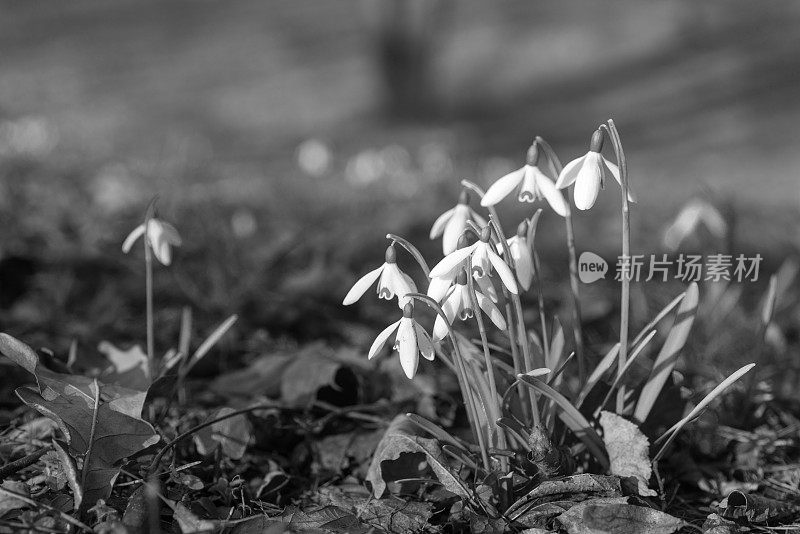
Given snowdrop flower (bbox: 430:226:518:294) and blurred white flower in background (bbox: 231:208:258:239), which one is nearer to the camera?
snowdrop flower (bbox: 430:226:518:294)

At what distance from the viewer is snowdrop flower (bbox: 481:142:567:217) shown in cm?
147

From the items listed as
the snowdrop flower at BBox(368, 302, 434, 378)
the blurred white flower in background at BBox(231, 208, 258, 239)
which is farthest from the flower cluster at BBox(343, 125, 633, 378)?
the blurred white flower in background at BBox(231, 208, 258, 239)

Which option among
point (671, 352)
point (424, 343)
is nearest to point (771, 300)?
point (671, 352)

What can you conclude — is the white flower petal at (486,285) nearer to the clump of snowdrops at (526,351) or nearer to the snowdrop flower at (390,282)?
the clump of snowdrops at (526,351)

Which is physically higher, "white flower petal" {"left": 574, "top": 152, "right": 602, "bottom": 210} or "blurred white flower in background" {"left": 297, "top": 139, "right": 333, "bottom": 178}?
"white flower petal" {"left": 574, "top": 152, "right": 602, "bottom": 210}

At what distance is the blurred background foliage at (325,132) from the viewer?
2.88 m

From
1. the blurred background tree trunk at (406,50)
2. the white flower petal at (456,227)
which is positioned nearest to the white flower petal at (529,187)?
the white flower petal at (456,227)

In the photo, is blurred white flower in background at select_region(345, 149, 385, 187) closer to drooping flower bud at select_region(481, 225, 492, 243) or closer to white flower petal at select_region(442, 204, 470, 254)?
white flower petal at select_region(442, 204, 470, 254)

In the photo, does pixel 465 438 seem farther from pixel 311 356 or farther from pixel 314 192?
pixel 314 192

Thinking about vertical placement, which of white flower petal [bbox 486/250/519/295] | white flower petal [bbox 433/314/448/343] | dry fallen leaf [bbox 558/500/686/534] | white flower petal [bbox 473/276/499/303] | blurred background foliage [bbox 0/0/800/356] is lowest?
blurred background foliage [bbox 0/0/800/356]

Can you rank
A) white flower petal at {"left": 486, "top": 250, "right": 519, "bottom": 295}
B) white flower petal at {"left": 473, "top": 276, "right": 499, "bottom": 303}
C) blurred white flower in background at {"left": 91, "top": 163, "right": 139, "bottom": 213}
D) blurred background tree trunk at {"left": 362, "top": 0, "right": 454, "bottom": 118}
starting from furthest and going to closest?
1. blurred background tree trunk at {"left": 362, "top": 0, "right": 454, "bottom": 118}
2. blurred white flower in background at {"left": 91, "top": 163, "right": 139, "bottom": 213}
3. white flower petal at {"left": 473, "top": 276, "right": 499, "bottom": 303}
4. white flower petal at {"left": 486, "top": 250, "right": 519, "bottom": 295}

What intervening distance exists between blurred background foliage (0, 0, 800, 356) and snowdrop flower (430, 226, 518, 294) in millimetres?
1339

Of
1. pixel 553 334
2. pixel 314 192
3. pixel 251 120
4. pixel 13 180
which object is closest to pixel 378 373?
pixel 553 334

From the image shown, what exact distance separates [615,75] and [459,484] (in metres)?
14.6
